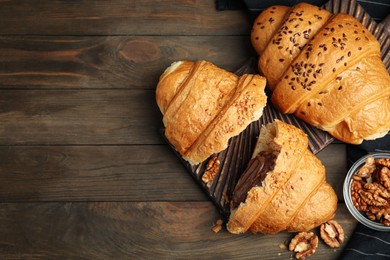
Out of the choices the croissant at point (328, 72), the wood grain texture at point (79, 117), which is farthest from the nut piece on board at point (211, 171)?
the croissant at point (328, 72)

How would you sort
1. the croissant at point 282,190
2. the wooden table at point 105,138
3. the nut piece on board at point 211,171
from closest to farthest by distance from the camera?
the croissant at point 282,190 → the nut piece on board at point 211,171 → the wooden table at point 105,138

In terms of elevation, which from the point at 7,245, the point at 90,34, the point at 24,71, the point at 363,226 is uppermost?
the point at 90,34

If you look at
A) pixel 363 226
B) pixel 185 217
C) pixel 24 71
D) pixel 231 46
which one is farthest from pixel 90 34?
pixel 363 226

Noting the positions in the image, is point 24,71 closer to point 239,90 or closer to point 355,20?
point 239,90

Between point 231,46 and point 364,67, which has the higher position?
point 364,67

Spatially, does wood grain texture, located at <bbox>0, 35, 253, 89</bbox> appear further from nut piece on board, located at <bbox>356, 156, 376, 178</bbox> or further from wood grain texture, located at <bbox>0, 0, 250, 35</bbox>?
nut piece on board, located at <bbox>356, 156, 376, 178</bbox>

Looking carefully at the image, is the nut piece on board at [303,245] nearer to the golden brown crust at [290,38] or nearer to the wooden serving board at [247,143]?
the wooden serving board at [247,143]

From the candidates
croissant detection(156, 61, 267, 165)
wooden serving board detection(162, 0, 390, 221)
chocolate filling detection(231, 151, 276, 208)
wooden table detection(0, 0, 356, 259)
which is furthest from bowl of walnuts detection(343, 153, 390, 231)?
croissant detection(156, 61, 267, 165)
